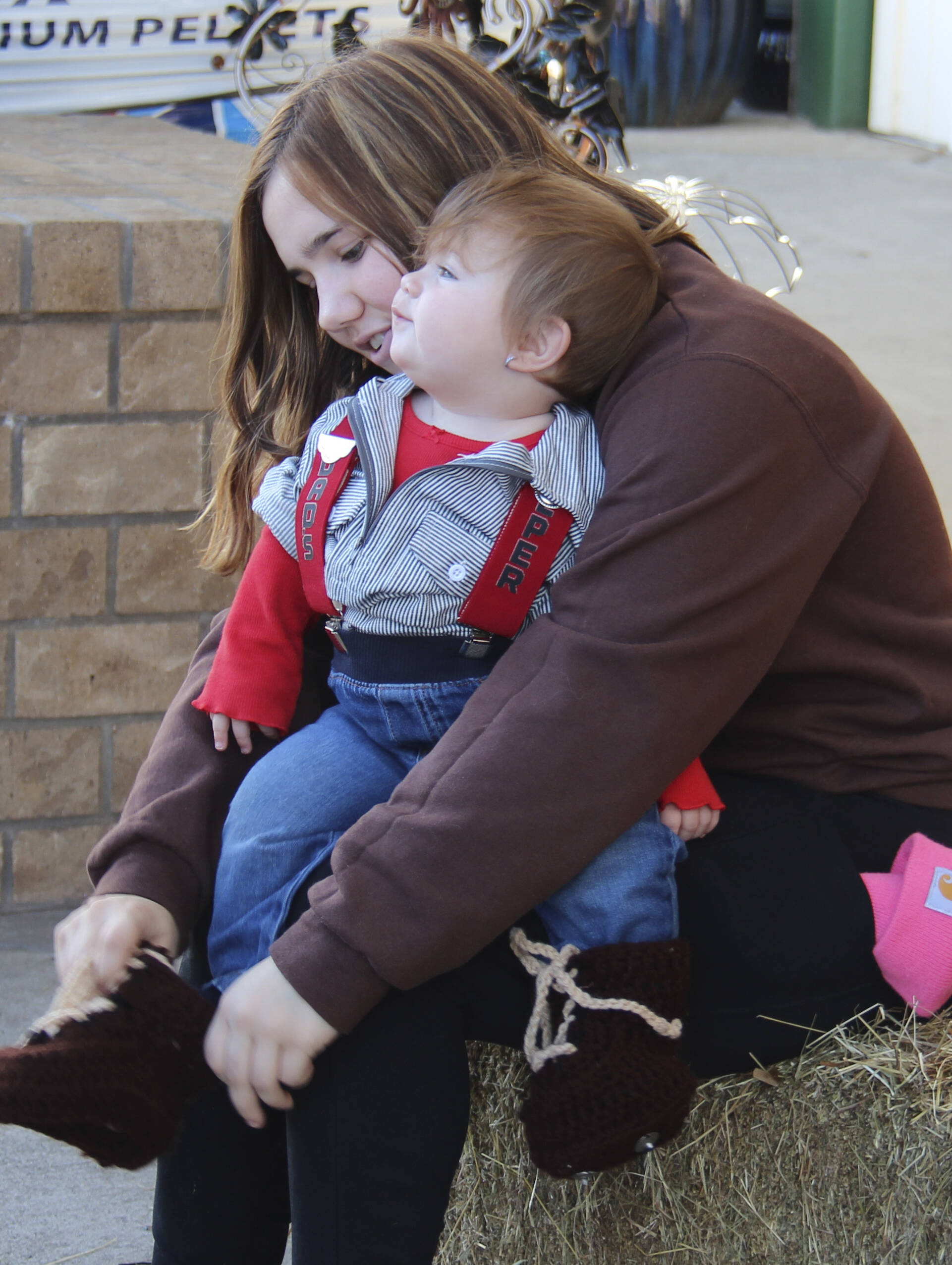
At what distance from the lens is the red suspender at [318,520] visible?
154 centimetres

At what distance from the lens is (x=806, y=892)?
1.40 meters

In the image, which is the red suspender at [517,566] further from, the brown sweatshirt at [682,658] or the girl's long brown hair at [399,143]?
the girl's long brown hair at [399,143]

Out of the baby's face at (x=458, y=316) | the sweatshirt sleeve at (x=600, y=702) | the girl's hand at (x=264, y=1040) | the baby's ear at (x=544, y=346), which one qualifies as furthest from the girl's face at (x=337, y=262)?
the girl's hand at (x=264, y=1040)

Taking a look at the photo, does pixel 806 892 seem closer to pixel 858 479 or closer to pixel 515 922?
pixel 515 922

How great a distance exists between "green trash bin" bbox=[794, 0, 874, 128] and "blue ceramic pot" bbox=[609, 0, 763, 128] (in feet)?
1.08

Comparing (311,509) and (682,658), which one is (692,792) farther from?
(311,509)

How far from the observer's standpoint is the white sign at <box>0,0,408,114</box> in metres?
3.05

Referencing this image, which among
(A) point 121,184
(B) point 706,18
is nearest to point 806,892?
(A) point 121,184

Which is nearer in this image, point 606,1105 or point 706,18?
point 606,1105

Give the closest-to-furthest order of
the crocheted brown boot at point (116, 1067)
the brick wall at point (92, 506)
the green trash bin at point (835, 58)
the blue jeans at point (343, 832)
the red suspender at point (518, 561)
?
the crocheted brown boot at point (116, 1067) → the blue jeans at point (343, 832) → the red suspender at point (518, 561) → the brick wall at point (92, 506) → the green trash bin at point (835, 58)

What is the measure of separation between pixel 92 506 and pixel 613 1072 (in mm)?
1553

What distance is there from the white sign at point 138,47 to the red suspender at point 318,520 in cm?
178

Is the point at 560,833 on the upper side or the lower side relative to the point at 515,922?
upper

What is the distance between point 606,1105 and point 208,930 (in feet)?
1.70
